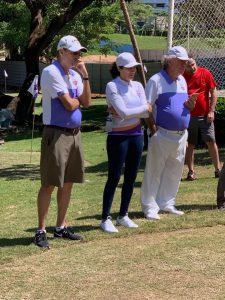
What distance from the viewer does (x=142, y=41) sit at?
76.8m

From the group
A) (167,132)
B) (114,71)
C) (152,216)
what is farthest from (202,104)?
(114,71)

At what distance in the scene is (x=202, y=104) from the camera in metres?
8.76

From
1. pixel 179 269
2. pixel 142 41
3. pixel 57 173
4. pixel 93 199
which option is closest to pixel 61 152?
pixel 57 173

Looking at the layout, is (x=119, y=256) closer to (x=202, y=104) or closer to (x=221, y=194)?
(x=221, y=194)

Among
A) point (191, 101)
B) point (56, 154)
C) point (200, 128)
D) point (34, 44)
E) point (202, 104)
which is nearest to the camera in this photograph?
point (56, 154)

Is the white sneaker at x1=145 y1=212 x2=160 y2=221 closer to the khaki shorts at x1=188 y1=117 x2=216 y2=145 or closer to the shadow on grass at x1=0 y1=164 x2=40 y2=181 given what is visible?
the khaki shorts at x1=188 y1=117 x2=216 y2=145

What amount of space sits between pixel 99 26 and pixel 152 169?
27.1 meters

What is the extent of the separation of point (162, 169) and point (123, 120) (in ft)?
3.54

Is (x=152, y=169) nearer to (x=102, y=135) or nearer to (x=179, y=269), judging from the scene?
(x=179, y=269)

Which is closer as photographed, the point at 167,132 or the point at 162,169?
the point at 167,132

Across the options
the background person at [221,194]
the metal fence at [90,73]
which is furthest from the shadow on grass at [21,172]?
the metal fence at [90,73]

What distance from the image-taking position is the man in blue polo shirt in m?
6.42

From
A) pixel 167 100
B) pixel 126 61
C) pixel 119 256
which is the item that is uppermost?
pixel 126 61

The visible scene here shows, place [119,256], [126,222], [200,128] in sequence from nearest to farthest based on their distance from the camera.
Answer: [119,256], [126,222], [200,128]
